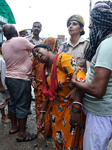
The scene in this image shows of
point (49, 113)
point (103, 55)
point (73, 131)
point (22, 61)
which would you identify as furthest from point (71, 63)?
point (22, 61)

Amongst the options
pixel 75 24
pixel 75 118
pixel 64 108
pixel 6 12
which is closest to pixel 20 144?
pixel 64 108

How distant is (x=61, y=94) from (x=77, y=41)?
1181 millimetres

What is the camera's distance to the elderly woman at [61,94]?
139cm

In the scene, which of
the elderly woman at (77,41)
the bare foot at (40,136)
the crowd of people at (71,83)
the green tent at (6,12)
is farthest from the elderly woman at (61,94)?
the green tent at (6,12)

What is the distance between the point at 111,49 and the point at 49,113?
1.38 meters

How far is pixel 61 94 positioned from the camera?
5.08ft

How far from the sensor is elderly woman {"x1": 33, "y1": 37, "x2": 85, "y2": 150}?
1.39m

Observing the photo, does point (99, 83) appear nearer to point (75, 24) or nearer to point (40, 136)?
point (75, 24)

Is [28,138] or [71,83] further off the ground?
[71,83]

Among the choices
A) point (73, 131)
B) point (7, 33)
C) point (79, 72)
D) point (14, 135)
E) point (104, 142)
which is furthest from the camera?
point (14, 135)

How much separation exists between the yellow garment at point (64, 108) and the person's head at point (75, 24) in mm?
963

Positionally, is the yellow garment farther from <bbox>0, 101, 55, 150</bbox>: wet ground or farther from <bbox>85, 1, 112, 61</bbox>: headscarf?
<bbox>0, 101, 55, 150</bbox>: wet ground

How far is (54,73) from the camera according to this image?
1.48m

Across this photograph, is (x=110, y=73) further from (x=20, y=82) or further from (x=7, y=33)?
(x=7, y=33)
